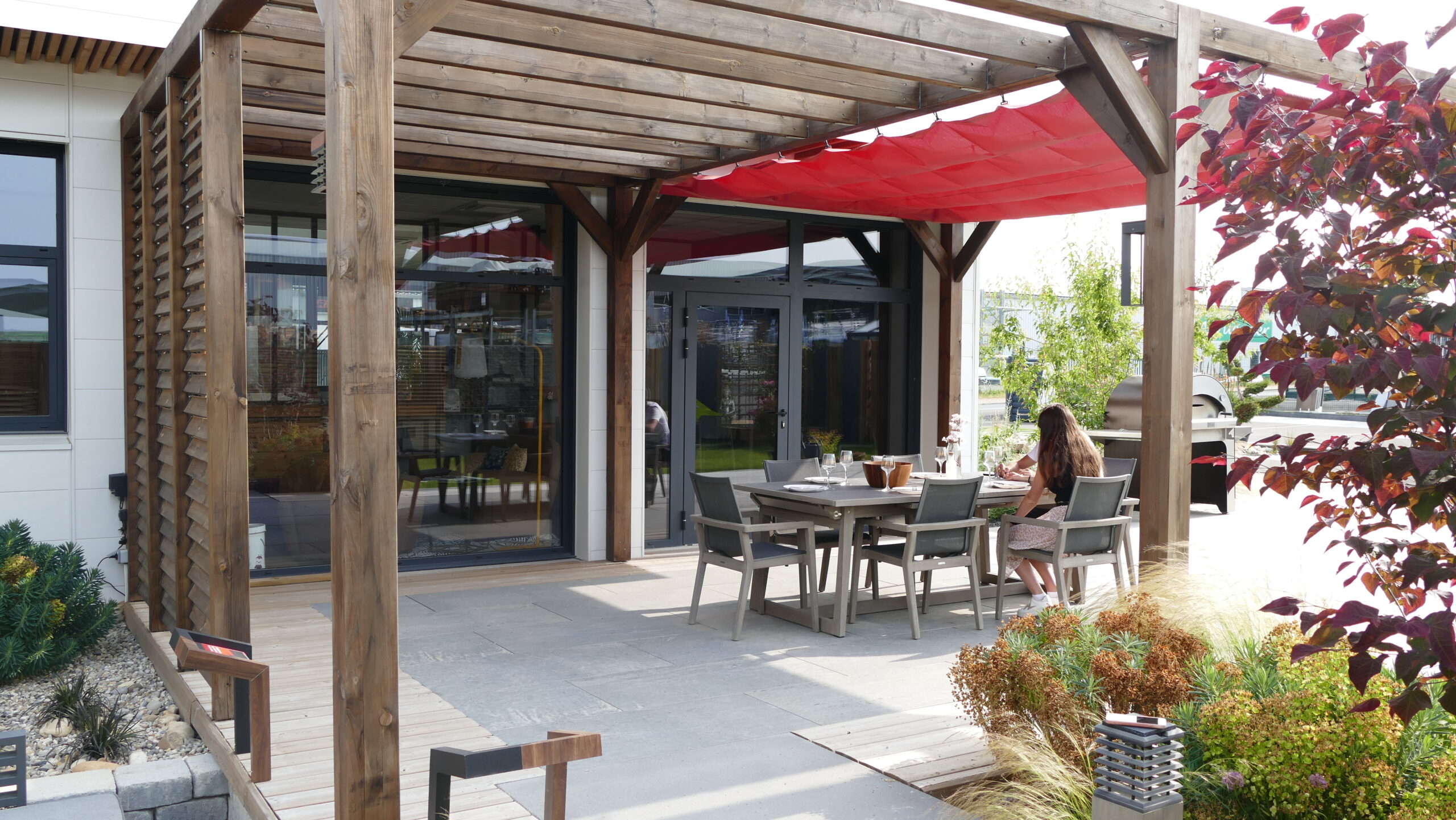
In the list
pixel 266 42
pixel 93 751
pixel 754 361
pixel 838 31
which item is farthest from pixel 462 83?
pixel 754 361

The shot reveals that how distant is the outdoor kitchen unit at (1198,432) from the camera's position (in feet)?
37.1

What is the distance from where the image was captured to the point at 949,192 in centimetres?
789

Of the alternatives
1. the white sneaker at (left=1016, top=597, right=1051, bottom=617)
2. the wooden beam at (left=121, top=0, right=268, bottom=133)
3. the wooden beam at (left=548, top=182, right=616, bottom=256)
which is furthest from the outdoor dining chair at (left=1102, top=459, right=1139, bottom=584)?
the wooden beam at (left=121, top=0, right=268, bottom=133)

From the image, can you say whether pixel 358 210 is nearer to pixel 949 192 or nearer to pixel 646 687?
pixel 646 687

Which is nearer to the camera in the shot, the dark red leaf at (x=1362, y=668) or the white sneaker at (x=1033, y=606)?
the dark red leaf at (x=1362, y=668)

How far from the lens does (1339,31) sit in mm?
2115

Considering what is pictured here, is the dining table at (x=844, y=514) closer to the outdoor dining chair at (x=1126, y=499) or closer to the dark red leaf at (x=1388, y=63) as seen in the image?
the outdoor dining chair at (x=1126, y=499)

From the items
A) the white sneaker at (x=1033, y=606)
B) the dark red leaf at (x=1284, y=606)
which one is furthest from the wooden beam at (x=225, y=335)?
the white sneaker at (x=1033, y=606)

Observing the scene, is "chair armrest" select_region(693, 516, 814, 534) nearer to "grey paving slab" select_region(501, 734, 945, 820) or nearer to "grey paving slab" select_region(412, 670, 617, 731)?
"grey paving slab" select_region(412, 670, 617, 731)

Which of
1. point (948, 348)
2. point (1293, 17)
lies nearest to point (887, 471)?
point (948, 348)

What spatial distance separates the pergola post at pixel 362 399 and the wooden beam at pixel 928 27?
6.21ft

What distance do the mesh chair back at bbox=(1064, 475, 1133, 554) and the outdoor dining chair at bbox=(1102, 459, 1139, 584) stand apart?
0.40 feet

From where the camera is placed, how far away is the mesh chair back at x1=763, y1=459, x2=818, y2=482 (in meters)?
7.27

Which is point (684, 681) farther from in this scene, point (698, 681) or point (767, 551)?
point (767, 551)
